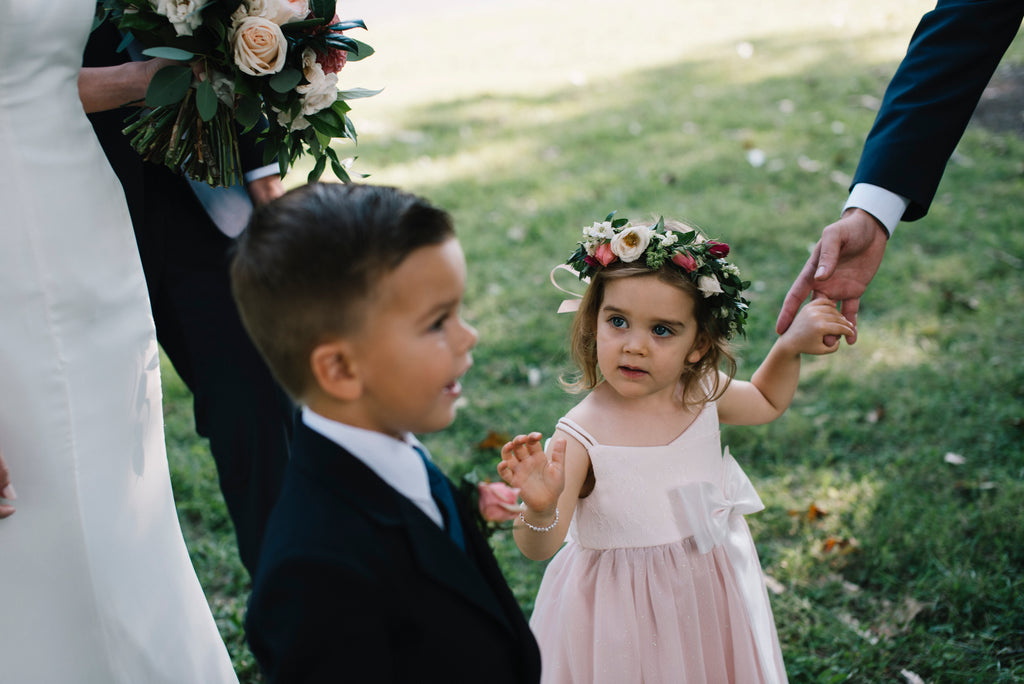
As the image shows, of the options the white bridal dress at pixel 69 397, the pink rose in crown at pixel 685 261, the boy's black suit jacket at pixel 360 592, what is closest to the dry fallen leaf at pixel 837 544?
the pink rose in crown at pixel 685 261

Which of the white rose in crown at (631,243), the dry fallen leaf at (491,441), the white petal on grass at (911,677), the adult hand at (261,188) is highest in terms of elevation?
the adult hand at (261,188)

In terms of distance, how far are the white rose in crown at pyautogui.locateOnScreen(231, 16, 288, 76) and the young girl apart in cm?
89

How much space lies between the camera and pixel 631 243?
224 centimetres

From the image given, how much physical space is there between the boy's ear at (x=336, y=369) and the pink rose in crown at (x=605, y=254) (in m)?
0.97

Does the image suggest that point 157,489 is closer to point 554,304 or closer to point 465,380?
point 465,380

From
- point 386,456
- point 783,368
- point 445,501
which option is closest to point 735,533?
point 783,368

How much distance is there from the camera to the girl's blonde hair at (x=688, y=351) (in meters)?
2.25

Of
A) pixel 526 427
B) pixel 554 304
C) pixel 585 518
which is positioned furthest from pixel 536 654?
pixel 554 304

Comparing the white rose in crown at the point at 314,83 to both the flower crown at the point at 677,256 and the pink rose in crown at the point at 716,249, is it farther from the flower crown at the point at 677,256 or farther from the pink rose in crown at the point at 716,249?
the pink rose in crown at the point at 716,249

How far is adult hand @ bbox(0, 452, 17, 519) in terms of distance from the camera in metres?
1.94

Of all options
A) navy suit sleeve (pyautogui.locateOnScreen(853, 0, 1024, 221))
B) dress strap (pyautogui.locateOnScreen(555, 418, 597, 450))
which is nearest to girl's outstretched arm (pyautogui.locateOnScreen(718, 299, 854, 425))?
dress strap (pyautogui.locateOnScreen(555, 418, 597, 450))

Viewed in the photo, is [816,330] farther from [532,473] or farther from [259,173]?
[259,173]

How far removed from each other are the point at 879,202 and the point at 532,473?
1.46 meters

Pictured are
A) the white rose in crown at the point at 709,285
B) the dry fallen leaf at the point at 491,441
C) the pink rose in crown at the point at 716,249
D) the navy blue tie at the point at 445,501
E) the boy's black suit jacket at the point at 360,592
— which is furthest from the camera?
the dry fallen leaf at the point at 491,441
